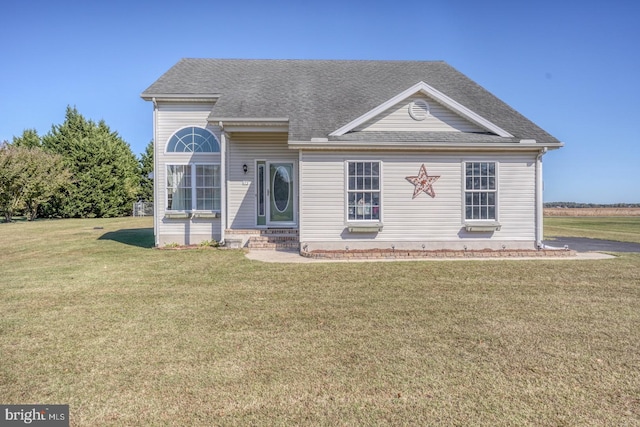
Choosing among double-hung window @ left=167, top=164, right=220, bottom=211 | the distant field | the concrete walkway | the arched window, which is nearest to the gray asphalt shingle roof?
the arched window

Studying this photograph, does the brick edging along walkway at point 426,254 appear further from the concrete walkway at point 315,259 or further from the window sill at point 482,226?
the window sill at point 482,226

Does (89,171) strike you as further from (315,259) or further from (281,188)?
(315,259)

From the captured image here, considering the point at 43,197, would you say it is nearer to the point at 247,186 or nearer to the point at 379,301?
the point at 247,186

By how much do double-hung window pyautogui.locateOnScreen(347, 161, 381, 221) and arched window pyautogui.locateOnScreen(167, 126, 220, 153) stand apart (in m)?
5.05

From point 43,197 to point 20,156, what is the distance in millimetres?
3339

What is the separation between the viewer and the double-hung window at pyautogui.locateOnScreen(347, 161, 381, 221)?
1101 cm

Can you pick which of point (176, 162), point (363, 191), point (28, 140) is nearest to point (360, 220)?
point (363, 191)

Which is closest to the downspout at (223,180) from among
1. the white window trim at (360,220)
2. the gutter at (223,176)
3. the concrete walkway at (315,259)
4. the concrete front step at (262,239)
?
the gutter at (223,176)

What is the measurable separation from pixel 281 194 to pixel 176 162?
382cm

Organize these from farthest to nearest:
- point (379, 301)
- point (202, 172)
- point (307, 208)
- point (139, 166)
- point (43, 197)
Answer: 1. point (139, 166)
2. point (43, 197)
3. point (202, 172)
4. point (307, 208)
5. point (379, 301)

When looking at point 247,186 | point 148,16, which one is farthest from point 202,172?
point 148,16

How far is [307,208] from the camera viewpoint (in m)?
10.9

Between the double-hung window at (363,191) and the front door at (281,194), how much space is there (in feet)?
9.19

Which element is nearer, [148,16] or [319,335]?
[319,335]
